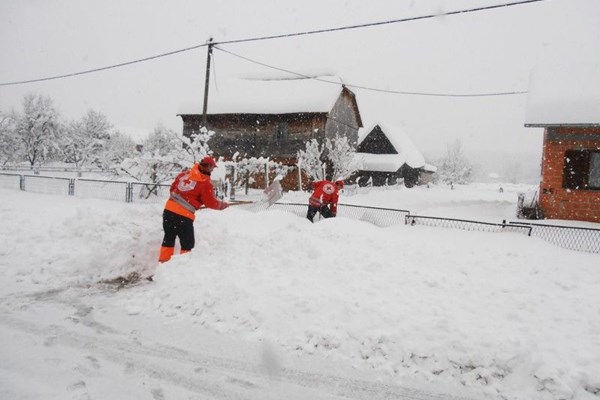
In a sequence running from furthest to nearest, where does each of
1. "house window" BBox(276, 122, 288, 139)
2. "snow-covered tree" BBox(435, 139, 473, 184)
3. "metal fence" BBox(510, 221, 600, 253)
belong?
1. "snow-covered tree" BBox(435, 139, 473, 184)
2. "house window" BBox(276, 122, 288, 139)
3. "metal fence" BBox(510, 221, 600, 253)

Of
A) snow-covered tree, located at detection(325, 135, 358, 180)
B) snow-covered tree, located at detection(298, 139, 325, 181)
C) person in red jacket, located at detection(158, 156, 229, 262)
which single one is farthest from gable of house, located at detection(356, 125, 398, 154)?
person in red jacket, located at detection(158, 156, 229, 262)

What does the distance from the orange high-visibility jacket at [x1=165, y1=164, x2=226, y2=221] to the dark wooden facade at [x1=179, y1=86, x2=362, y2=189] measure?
19068 mm

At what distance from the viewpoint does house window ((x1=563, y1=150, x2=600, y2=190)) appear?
42.9 ft

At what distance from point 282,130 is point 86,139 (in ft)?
101

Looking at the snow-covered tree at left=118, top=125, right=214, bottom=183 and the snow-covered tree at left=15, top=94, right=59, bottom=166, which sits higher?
the snow-covered tree at left=15, top=94, right=59, bottom=166

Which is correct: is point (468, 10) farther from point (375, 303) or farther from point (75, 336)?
point (75, 336)

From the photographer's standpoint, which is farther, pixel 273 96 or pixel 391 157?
pixel 391 157

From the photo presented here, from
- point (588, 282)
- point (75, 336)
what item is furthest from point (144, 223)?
point (588, 282)

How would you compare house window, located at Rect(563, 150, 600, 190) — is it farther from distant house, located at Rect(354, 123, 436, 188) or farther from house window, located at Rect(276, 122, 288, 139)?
distant house, located at Rect(354, 123, 436, 188)

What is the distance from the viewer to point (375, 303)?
4320 mm

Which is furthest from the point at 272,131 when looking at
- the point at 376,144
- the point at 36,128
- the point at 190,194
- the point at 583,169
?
the point at 36,128

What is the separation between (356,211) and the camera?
36.9 feet

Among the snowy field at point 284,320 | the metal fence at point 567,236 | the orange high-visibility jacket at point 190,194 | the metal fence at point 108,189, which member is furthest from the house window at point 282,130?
the orange high-visibility jacket at point 190,194

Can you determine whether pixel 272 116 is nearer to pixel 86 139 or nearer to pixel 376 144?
pixel 376 144
